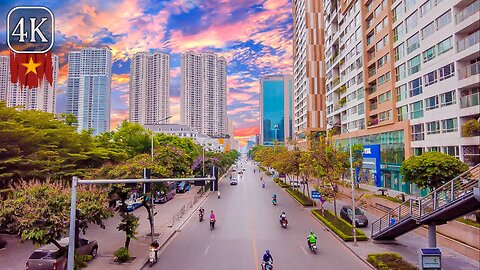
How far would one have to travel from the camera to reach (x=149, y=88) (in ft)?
501

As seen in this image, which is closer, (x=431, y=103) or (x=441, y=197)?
(x=441, y=197)

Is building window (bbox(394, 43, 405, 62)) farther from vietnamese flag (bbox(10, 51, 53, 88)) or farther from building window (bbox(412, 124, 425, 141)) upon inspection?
vietnamese flag (bbox(10, 51, 53, 88))

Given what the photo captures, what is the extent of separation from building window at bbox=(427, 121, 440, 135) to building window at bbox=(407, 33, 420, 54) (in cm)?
898

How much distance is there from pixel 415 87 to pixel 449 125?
820cm

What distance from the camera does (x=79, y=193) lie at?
16562mm

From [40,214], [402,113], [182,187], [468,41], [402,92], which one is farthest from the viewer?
[182,187]

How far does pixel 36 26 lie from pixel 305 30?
287ft

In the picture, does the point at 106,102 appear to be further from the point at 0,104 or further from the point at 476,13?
the point at 476,13

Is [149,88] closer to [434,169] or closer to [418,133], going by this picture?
[418,133]

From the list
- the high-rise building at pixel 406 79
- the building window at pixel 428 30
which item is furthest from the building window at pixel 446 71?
the building window at pixel 428 30

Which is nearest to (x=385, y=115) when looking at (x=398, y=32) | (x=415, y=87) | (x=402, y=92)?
(x=402, y=92)

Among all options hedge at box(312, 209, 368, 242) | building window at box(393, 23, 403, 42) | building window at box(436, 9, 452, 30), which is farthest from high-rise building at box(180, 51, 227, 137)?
hedge at box(312, 209, 368, 242)

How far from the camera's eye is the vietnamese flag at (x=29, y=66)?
61.1ft

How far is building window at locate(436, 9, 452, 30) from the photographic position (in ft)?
98.0
